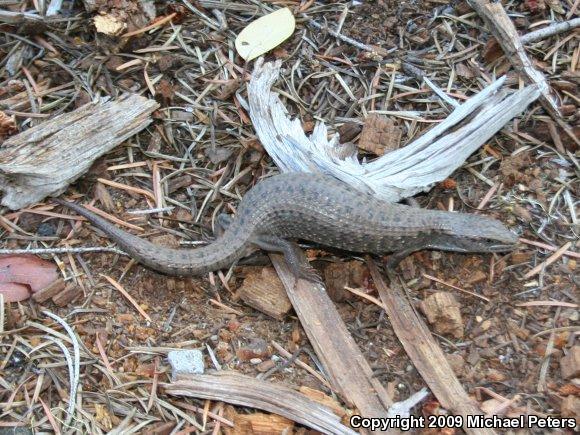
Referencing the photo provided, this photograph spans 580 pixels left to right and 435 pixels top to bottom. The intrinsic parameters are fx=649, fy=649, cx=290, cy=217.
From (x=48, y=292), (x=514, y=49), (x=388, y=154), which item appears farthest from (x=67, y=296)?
(x=514, y=49)

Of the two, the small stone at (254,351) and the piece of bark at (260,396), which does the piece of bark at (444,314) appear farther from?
the small stone at (254,351)

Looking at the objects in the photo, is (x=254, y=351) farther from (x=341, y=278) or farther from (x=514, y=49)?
(x=514, y=49)

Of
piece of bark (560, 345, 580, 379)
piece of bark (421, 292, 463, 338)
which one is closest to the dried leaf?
piece of bark (421, 292, 463, 338)

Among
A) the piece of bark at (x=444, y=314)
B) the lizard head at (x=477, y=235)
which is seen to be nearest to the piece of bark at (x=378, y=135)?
the lizard head at (x=477, y=235)

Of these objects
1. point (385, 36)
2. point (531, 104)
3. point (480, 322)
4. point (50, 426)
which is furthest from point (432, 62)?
point (50, 426)

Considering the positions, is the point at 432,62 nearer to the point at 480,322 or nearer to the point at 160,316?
the point at 480,322
